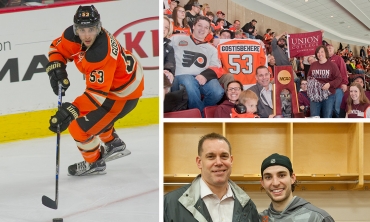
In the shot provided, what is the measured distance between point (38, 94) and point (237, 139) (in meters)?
1.62

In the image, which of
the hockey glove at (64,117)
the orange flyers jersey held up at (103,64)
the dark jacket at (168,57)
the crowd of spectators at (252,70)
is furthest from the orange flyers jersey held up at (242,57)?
the hockey glove at (64,117)

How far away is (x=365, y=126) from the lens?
364cm

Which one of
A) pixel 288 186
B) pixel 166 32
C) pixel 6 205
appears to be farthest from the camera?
pixel 166 32

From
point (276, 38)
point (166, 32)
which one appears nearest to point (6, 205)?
point (166, 32)

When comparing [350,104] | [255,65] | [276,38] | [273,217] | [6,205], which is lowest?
[6,205]

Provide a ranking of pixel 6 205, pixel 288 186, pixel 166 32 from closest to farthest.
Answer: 1. pixel 288 186
2. pixel 6 205
3. pixel 166 32

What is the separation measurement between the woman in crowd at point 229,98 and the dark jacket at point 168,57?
0.47 m

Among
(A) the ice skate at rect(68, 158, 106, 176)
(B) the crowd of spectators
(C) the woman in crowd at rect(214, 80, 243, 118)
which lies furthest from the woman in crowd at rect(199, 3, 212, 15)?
(A) the ice skate at rect(68, 158, 106, 176)

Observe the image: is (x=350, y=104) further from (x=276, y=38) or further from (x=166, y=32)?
(x=166, y=32)

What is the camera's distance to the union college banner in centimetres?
365

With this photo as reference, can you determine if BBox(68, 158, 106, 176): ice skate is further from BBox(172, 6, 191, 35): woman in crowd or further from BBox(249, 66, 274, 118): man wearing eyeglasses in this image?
BBox(249, 66, 274, 118): man wearing eyeglasses

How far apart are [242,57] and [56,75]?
150cm

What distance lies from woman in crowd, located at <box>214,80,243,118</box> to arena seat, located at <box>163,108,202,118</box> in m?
0.15

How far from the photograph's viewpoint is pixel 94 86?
3.47 m
